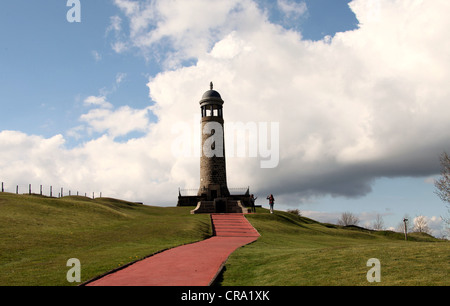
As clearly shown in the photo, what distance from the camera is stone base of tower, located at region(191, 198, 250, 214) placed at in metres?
50.9

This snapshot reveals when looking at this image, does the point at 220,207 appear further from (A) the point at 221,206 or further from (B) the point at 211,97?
(B) the point at 211,97

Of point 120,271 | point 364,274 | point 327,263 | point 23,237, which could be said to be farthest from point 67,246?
point 364,274

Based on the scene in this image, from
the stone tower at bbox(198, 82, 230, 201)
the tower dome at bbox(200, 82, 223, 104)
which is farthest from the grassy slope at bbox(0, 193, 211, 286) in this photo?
the tower dome at bbox(200, 82, 223, 104)

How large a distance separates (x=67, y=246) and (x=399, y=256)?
747 inches

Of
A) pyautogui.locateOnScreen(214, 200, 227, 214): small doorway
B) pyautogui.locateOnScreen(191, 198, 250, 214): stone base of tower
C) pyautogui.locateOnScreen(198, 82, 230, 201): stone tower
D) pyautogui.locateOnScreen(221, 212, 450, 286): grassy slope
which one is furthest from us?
pyautogui.locateOnScreen(198, 82, 230, 201): stone tower

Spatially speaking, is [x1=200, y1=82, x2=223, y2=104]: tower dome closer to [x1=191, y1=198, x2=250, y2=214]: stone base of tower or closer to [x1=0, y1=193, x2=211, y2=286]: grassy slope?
[x1=191, y1=198, x2=250, y2=214]: stone base of tower

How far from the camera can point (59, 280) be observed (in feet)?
45.3

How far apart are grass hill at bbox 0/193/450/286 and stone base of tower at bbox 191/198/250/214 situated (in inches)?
460

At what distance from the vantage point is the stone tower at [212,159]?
198 ft

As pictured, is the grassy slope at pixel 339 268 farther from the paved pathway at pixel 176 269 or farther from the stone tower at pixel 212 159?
the stone tower at pixel 212 159

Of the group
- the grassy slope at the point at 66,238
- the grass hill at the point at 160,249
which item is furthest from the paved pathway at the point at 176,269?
the grassy slope at the point at 66,238

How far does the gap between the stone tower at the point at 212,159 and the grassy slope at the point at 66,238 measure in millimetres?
20062
